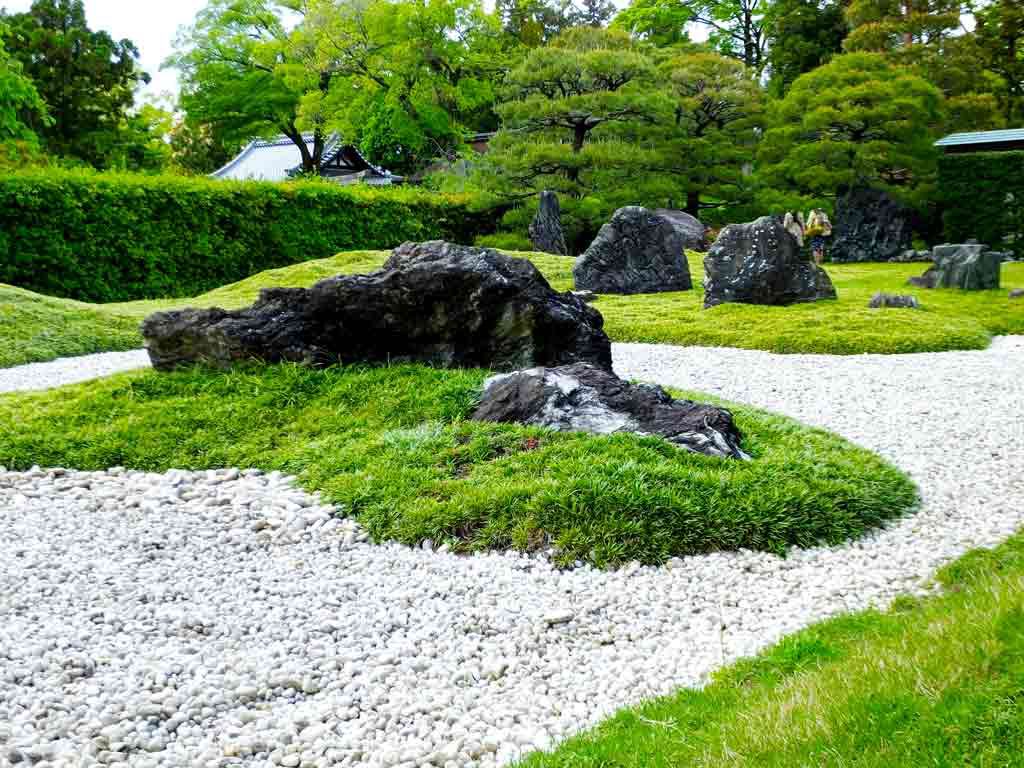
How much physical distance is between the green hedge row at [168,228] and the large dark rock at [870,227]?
13.0 metres

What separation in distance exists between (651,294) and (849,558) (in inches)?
490

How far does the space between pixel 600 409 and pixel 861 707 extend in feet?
14.1

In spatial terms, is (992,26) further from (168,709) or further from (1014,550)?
(168,709)

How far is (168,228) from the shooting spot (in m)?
18.2

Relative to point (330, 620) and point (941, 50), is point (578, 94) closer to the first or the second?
point (941, 50)

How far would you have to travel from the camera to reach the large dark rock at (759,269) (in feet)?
47.9

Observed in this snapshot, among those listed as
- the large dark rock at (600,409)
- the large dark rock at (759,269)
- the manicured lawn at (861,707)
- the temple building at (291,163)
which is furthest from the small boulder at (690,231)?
the manicured lawn at (861,707)

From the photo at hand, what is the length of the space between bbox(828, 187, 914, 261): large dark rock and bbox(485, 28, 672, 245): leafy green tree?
645 centimetres

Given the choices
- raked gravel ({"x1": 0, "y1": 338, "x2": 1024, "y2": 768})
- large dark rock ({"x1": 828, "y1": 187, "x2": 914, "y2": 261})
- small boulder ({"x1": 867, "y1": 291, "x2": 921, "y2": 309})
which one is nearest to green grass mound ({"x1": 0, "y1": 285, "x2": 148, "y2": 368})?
raked gravel ({"x1": 0, "y1": 338, "x2": 1024, "y2": 768})

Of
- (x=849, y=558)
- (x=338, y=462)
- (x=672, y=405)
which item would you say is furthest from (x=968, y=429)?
(x=338, y=462)

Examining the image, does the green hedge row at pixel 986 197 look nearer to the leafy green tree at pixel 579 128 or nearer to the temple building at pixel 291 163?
the leafy green tree at pixel 579 128

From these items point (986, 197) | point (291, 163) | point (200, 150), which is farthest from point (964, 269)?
point (200, 150)

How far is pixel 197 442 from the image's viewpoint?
6.71 meters

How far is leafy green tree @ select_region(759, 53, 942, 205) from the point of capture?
23891 mm
